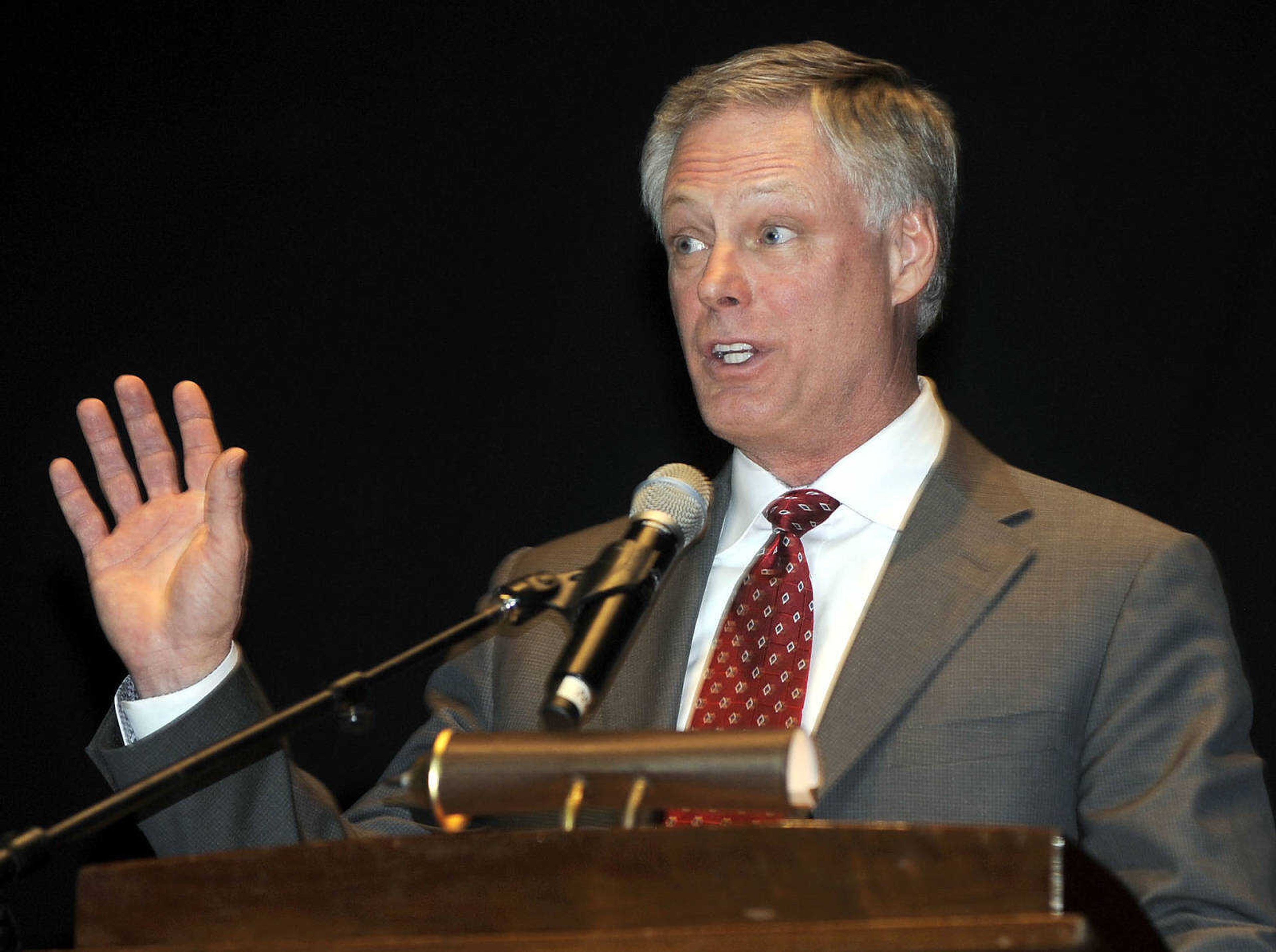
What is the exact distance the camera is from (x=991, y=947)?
0.87 metres

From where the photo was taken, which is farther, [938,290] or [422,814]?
[938,290]

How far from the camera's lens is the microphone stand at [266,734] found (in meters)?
1.24

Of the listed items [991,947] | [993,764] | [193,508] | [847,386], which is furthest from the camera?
[847,386]

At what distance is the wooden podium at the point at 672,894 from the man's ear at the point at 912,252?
157 cm

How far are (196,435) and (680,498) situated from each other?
2.42 ft

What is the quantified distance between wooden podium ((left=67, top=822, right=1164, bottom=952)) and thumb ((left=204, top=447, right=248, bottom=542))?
0.82 m

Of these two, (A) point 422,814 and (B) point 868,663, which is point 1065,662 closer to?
(B) point 868,663

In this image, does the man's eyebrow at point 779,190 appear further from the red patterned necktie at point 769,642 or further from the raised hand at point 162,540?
the raised hand at point 162,540

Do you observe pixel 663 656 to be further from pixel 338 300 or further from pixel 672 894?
pixel 338 300

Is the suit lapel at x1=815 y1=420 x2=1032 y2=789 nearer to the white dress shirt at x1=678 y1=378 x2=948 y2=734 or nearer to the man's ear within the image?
the white dress shirt at x1=678 y1=378 x2=948 y2=734

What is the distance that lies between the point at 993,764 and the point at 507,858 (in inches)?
40.4

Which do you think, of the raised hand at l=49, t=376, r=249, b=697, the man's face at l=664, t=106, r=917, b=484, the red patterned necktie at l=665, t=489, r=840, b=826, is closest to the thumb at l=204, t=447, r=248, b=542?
the raised hand at l=49, t=376, r=249, b=697

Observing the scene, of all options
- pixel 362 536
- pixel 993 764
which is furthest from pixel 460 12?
pixel 993 764

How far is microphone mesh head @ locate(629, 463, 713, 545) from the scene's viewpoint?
1.65 meters
